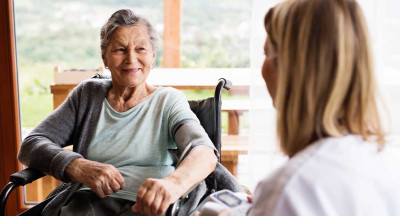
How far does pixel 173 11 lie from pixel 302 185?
6.41 feet

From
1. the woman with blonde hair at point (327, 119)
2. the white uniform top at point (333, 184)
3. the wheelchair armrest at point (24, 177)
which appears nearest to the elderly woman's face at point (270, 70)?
the woman with blonde hair at point (327, 119)

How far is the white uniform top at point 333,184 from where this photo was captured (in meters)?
0.88

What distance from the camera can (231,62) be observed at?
2.72 meters

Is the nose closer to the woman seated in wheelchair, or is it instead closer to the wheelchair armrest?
the woman seated in wheelchair

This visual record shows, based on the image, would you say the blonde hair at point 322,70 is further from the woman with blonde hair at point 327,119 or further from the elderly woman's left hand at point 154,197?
the elderly woman's left hand at point 154,197

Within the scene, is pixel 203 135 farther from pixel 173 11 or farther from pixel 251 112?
pixel 173 11

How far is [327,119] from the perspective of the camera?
3.12 feet

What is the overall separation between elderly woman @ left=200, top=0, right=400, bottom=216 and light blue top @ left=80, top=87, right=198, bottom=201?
0.87 metres

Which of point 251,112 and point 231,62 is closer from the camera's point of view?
point 251,112

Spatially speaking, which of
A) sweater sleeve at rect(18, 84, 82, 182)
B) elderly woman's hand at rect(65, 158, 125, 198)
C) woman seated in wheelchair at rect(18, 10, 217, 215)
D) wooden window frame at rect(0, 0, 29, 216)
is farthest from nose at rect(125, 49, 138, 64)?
wooden window frame at rect(0, 0, 29, 216)

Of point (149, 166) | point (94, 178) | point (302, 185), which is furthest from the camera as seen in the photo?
point (149, 166)

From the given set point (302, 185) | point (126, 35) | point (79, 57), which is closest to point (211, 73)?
point (79, 57)

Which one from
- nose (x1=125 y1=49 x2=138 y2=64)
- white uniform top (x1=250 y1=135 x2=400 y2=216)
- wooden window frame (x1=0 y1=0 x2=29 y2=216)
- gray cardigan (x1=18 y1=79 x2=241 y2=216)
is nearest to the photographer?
white uniform top (x1=250 y1=135 x2=400 y2=216)

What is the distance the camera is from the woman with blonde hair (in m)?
0.89
